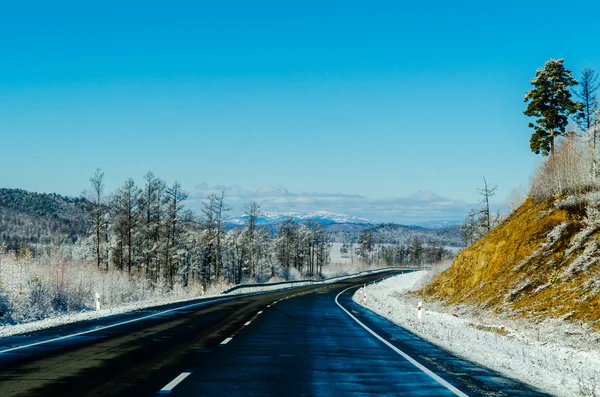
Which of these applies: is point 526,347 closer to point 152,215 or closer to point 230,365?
point 230,365

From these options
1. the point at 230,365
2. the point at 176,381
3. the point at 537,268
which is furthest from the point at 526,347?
the point at 176,381

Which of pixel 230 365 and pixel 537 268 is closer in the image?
pixel 230 365

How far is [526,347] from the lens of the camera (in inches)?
565

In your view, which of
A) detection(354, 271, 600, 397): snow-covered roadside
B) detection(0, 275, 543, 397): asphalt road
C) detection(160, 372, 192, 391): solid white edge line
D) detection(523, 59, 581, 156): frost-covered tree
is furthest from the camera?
detection(523, 59, 581, 156): frost-covered tree

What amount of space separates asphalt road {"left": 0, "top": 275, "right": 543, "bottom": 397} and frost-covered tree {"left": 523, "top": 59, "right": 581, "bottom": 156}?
32.8 m

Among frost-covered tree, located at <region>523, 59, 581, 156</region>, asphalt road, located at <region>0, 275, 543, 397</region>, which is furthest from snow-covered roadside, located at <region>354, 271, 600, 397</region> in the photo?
frost-covered tree, located at <region>523, 59, 581, 156</region>

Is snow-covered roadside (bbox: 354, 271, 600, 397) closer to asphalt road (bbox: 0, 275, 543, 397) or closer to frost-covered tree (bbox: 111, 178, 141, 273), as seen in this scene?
asphalt road (bbox: 0, 275, 543, 397)

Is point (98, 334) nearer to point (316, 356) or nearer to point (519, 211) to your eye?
point (316, 356)

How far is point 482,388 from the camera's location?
8.56m

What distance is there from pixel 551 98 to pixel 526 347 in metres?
34.8

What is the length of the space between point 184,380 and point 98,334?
26.0 feet

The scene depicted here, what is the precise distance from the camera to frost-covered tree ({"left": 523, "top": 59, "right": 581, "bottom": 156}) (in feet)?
142

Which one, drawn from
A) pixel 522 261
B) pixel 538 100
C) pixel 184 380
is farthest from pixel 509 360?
pixel 538 100

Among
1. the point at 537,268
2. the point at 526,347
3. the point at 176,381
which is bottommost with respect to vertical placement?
the point at 526,347
